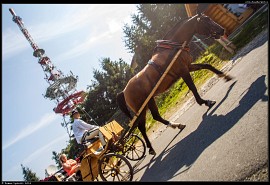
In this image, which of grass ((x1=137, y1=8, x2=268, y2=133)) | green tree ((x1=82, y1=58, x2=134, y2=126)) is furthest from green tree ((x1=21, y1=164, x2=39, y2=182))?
grass ((x1=137, y1=8, x2=268, y2=133))

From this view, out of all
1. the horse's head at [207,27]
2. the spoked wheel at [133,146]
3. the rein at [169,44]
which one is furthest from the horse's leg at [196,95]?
the spoked wheel at [133,146]

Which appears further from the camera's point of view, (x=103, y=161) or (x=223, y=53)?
(x=223, y=53)

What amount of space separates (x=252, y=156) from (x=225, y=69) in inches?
246

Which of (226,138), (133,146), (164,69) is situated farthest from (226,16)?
(226,138)

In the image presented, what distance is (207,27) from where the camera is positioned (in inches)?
336

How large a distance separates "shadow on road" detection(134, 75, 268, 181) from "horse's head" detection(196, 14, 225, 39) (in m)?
2.32

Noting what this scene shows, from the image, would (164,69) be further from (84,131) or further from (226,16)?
(226,16)

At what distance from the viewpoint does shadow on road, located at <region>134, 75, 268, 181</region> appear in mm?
5871

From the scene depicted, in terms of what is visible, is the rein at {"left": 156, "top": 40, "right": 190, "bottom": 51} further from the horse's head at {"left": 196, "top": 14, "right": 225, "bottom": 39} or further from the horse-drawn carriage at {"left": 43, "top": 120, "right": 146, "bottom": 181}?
the horse-drawn carriage at {"left": 43, "top": 120, "right": 146, "bottom": 181}

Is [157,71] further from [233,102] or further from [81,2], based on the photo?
[81,2]

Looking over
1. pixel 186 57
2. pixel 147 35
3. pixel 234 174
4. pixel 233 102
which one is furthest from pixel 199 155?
pixel 147 35

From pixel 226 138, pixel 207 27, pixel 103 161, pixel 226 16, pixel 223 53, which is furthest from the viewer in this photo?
pixel 226 16

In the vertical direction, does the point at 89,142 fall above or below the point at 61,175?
→ above

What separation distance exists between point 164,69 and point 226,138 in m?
2.91
